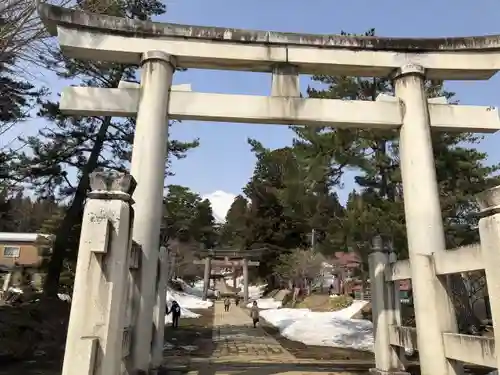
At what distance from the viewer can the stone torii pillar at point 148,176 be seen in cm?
544

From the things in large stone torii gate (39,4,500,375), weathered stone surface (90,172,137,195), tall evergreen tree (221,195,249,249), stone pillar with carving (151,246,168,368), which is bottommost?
stone pillar with carving (151,246,168,368)

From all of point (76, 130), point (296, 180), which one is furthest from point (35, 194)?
point (296, 180)

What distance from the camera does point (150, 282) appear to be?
218 inches

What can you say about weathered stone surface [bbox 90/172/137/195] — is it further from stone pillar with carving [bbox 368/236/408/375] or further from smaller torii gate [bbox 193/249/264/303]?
smaller torii gate [bbox 193/249/264/303]

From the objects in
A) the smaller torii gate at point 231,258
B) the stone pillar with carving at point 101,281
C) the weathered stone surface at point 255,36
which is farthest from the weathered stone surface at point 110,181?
the smaller torii gate at point 231,258

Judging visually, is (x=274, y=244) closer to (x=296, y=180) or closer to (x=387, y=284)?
(x=296, y=180)

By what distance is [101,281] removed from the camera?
403 cm

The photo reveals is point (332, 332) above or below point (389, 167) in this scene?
below

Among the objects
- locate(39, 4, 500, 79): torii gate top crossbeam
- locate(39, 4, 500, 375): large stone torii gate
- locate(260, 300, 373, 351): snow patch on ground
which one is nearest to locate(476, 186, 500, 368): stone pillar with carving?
locate(39, 4, 500, 375): large stone torii gate

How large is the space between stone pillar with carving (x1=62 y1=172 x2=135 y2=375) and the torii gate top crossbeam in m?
3.09

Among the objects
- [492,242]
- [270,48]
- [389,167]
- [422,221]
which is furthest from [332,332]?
[492,242]

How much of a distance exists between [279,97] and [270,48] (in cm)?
89

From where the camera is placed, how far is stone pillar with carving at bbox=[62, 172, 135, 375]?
12.6ft

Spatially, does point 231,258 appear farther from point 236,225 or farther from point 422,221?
point 422,221
